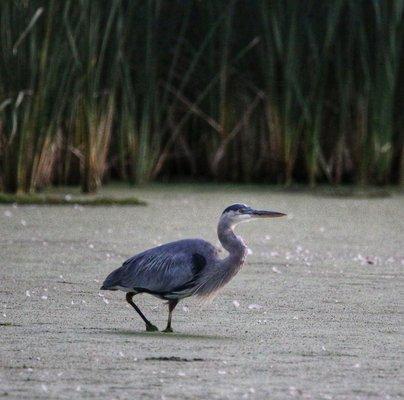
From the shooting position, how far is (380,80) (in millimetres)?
9672

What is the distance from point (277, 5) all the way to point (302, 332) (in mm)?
5606

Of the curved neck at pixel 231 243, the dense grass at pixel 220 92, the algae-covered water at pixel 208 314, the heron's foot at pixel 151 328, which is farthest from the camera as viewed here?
the dense grass at pixel 220 92

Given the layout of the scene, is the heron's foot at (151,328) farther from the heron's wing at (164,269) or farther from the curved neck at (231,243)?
the curved neck at (231,243)

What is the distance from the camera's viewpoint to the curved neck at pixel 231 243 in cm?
461

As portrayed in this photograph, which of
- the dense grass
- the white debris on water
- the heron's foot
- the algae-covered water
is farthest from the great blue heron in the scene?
the dense grass

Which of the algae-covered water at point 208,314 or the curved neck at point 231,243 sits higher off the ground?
the curved neck at point 231,243

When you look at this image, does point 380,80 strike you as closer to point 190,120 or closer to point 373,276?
point 190,120

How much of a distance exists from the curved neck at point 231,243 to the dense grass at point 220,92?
13.8ft

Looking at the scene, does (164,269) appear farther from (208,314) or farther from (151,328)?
(208,314)

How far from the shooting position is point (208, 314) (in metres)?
4.91

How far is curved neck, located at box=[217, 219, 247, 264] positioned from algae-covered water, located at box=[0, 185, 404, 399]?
23 cm

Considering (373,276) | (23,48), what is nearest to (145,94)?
(23,48)

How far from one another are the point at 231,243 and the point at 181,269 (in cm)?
24

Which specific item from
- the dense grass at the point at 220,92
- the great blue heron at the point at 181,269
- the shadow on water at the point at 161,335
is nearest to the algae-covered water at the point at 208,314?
the shadow on water at the point at 161,335
